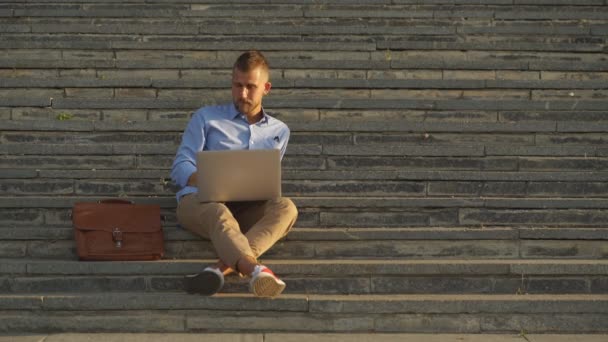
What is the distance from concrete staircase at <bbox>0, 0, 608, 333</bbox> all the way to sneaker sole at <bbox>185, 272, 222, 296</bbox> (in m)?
0.07

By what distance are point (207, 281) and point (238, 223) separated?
64cm

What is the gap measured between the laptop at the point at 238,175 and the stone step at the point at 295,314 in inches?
22.6

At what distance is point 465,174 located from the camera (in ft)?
21.5

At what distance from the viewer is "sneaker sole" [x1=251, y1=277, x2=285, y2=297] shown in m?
5.18

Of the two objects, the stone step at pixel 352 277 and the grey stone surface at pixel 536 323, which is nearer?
the grey stone surface at pixel 536 323

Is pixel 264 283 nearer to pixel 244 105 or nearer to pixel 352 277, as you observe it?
pixel 352 277

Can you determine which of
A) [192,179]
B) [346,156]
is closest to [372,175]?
[346,156]

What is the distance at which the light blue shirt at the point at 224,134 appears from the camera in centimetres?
595

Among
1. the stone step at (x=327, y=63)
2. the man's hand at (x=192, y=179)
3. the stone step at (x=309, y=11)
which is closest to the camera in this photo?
the man's hand at (x=192, y=179)

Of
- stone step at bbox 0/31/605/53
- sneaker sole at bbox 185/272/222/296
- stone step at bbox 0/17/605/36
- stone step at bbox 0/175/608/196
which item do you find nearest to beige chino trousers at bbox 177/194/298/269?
sneaker sole at bbox 185/272/222/296

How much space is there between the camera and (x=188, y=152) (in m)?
5.93

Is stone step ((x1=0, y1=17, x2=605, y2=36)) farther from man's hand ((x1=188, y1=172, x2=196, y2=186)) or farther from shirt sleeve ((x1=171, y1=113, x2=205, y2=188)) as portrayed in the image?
man's hand ((x1=188, y1=172, x2=196, y2=186))

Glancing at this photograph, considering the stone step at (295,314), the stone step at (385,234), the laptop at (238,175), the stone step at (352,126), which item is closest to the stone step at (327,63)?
the stone step at (352,126)

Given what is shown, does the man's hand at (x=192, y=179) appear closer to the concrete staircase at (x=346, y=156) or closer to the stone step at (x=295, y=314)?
the concrete staircase at (x=346, y=156)
